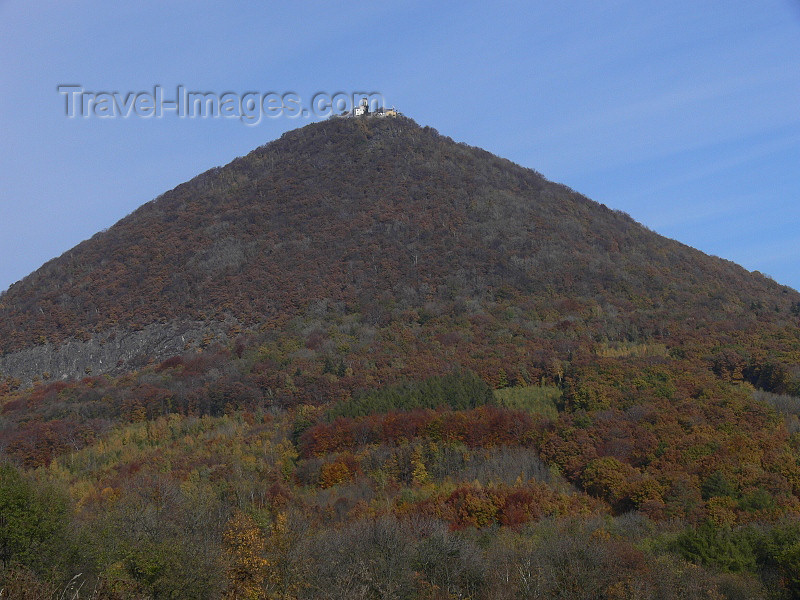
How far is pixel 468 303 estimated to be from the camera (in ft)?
293

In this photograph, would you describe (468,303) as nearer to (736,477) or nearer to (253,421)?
(253,421)

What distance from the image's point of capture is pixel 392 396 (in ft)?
214

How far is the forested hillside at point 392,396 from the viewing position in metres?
28.1

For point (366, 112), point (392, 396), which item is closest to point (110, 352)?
point (392, 396)

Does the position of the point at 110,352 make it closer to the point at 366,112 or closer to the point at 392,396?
the point at 392,396

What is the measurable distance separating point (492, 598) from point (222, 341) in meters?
66.6

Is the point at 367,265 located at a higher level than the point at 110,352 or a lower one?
higher

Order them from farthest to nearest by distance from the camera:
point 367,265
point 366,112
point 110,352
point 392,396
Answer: point 366,112 < point 367,265 < point 110,352 < point 392,396

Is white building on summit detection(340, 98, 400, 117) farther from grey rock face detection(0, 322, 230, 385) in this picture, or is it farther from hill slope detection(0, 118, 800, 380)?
grey rock face detection(0, 322, 230, 385)

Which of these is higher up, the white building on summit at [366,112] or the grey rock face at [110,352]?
the white building on summit at [366,112]

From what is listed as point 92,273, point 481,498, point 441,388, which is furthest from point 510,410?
point 92,273

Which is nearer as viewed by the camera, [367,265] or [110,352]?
[110,352]

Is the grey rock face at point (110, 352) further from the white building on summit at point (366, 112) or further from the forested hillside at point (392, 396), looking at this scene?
the white building on summit at point (366, 112)

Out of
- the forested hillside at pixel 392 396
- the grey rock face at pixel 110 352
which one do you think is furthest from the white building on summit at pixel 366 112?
the grey rock face at pixel 110 352
